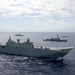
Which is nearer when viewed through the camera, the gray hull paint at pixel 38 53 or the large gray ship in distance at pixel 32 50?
the gray hull paint at pixel 38 53

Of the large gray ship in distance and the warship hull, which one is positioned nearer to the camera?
the warship hull

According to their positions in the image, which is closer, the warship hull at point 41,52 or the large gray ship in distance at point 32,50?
the warship hull at point 41,52

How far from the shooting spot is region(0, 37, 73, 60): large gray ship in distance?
180 feet

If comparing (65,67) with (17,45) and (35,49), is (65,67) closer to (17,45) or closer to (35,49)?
(35,49)

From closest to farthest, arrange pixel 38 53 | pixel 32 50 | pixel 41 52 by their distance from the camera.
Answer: pixel 41 52 < pixel 38 53 < pixel 32 50

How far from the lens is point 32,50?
57.9 m

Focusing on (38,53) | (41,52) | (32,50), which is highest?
(32,50)

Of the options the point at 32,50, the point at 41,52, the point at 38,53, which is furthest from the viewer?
the point at 32,50

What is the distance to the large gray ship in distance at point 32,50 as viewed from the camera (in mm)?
54781

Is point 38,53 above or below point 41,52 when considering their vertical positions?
below

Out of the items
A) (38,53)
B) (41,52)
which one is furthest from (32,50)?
(41,52)

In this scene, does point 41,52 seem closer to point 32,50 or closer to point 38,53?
point 38,53

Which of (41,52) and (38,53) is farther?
(38,53)

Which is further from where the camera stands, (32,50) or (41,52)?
(32,50)
